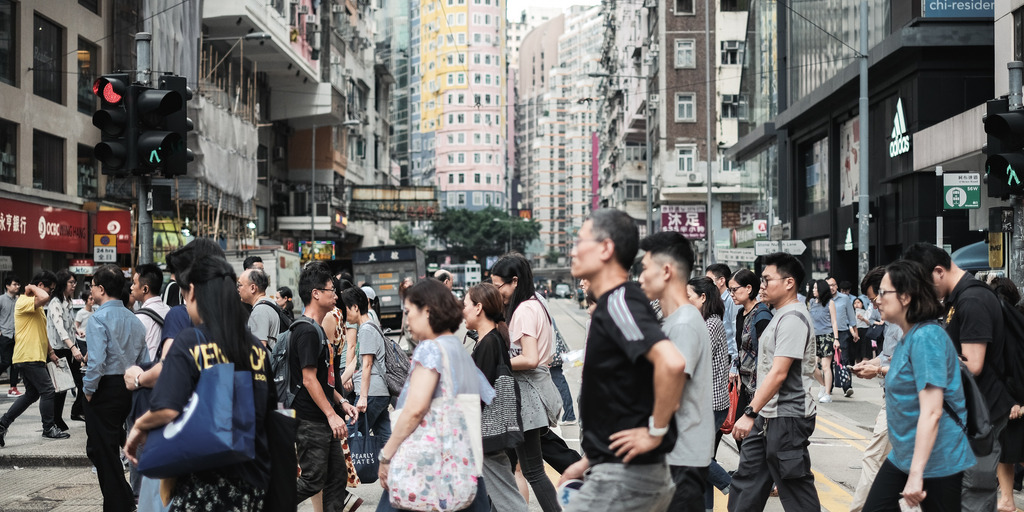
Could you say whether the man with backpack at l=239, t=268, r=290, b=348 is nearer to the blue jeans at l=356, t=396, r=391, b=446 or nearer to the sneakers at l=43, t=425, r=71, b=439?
the blue jeans at l=356, t=396, r=391, b=446

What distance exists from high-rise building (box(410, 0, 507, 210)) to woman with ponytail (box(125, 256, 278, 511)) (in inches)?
5690

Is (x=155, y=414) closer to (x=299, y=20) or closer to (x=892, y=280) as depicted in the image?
(x=892, y=280)

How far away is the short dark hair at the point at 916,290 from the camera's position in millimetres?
4965

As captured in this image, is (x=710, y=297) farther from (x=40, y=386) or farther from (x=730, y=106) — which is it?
(x=730, y=106)

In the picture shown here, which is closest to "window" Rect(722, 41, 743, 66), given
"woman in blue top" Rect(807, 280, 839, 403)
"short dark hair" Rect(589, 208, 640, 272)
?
"woman in blue top" Rect(807, 280, 839, 403)

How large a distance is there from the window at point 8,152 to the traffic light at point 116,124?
1696 centimetres

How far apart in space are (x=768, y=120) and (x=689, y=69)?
17.1 meters

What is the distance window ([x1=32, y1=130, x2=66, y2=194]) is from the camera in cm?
2548

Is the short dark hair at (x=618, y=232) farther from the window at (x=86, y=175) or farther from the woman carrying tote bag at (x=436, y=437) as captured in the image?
the window at (x=86, y=175)

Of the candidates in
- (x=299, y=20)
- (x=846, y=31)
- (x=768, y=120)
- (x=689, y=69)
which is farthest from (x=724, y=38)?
(x=846, y=31)

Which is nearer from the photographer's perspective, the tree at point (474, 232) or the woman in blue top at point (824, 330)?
the woman in blue top at point (824, 330)

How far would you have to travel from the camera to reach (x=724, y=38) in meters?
55.1

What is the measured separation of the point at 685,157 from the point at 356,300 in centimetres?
4776

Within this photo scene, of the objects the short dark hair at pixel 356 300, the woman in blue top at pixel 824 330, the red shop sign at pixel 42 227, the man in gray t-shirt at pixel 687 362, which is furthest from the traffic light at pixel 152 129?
the red shop sign at pixel 42 227
